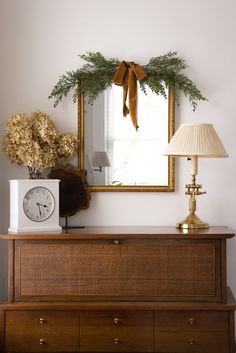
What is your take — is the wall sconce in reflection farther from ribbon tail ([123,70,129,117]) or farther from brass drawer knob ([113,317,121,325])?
brass drawer knob ([113,317,121,325])

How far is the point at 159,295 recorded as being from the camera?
3.25 meters

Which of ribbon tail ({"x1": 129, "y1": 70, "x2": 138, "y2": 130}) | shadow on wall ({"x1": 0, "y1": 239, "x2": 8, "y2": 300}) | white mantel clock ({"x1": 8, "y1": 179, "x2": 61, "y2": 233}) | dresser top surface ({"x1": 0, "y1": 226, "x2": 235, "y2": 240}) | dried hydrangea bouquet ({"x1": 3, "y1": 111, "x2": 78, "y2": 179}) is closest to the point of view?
dresser top surface ({"x1": 0, "y1": 226, "x2": 235, "y2": 240})

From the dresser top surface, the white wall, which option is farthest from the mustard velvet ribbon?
the dresser top surface

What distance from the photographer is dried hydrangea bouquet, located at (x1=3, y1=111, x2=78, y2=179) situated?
347 cm

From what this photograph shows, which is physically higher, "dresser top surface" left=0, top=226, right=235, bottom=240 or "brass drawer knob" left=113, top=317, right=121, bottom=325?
"dresser top surface" left=0, top=226, right=235, bottom=240

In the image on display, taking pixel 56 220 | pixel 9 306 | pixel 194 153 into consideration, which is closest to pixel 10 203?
pixel 56 220

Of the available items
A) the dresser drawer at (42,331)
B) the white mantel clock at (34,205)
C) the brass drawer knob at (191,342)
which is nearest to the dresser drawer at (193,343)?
the brass drawer knob at (191,342)

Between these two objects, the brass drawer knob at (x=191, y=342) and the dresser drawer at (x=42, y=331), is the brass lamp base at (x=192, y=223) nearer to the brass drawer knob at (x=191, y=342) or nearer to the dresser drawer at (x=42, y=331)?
the brass drawer knob at (x=191, y=342)

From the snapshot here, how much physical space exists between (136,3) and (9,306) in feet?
6.22

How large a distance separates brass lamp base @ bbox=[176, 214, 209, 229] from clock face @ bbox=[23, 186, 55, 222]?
28.4 inches

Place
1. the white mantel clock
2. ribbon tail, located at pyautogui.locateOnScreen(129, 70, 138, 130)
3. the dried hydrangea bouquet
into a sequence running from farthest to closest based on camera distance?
ribbon tail, located at pyautogui.locateOnScreen(129, 70, 138, 130), the dried hydrangea bouquet, the white mantel clock

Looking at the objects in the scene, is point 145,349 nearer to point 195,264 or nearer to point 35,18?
point 195,264

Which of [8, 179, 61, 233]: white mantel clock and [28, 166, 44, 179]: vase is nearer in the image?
[8, 179, 61, 233]: white mantel clock

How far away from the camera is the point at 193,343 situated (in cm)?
323
